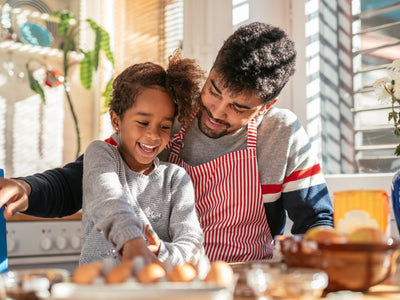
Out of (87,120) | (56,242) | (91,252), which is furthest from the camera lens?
(87,120)

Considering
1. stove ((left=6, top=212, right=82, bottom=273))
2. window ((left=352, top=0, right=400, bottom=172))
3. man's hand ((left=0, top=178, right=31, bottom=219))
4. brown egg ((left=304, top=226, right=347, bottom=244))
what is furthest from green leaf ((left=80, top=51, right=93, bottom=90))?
brown egg ((left=304, top=226, right=347, bottom=244))

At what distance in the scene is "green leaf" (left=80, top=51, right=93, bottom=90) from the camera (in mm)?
2828

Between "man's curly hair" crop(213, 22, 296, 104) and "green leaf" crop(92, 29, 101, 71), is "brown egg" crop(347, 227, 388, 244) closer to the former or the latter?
"man's curly hair" crop(213, 22, 296, 104)

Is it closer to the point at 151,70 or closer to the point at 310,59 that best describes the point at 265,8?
the point at 310,59

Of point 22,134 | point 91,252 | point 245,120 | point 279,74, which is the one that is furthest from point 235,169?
point 22,134

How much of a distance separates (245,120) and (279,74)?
0.15m

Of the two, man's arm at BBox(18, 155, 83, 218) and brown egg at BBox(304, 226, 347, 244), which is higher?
man's arm at BBox(18, 155, 83, 218)

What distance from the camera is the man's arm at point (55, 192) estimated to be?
1.12 m

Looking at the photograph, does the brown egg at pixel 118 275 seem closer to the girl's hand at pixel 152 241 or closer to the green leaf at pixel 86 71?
the girl's hand at pixel 152 241

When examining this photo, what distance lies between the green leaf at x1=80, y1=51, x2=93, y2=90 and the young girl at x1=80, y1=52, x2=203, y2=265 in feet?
5.06

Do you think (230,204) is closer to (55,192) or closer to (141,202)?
(141,202)

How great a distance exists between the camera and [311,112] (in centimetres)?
206

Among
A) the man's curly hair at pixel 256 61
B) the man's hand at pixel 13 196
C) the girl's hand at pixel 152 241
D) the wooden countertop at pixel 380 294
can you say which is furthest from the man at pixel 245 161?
the wooden countertop at pixel 380 294

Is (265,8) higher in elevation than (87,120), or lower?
higher
